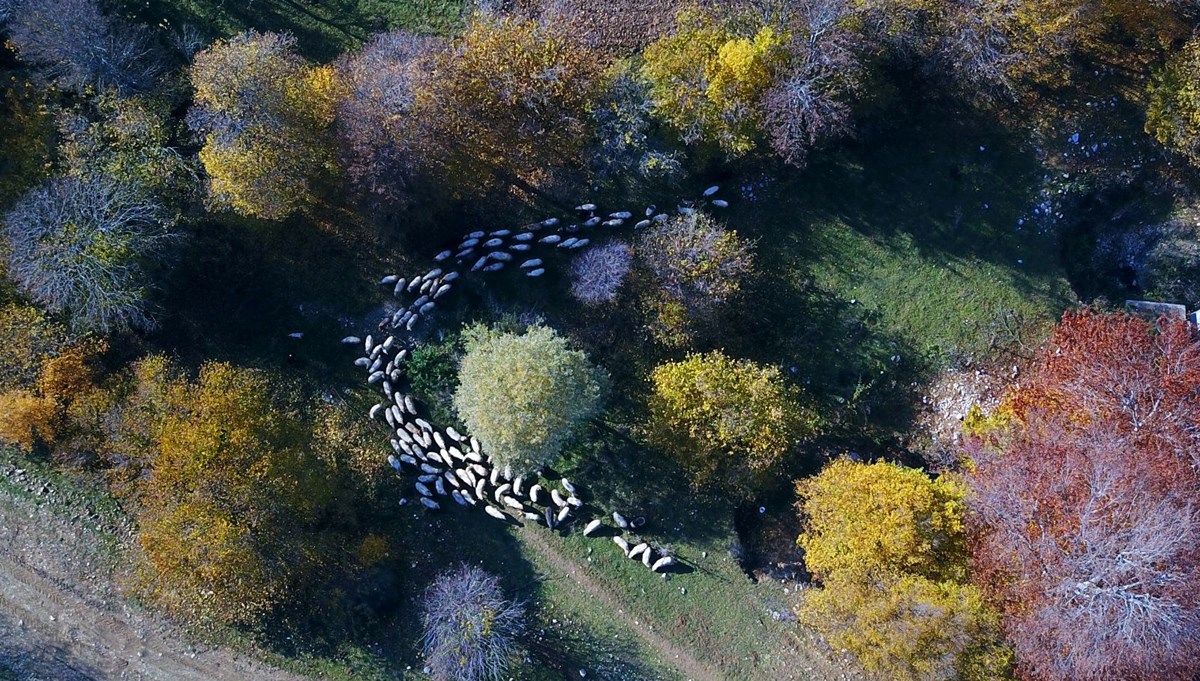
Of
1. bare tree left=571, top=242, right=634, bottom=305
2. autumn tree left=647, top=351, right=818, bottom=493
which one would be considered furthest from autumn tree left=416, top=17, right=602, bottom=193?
autumn tree left=647, top=351, right=818, bottom=493

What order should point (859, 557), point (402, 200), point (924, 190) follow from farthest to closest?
point (924, 190) < point (402, 200) < point (859, 557)

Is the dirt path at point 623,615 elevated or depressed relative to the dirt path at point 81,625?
elevated

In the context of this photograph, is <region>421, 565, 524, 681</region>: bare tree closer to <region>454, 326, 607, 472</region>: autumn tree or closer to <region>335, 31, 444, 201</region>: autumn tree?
<region>454, 326, 607, 472</region>: autumn tree

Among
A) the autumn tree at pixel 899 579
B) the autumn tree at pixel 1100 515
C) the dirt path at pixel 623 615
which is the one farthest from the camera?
the dirt path at pixel 623 615

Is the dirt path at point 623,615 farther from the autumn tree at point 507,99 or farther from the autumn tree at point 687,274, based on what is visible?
the autumn tree at point 507,99

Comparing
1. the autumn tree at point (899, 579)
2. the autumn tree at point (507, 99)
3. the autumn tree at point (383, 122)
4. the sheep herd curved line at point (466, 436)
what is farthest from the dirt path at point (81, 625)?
the autumn tree at point (899, 579)

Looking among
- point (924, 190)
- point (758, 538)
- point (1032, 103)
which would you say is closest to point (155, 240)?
point (758, 538)

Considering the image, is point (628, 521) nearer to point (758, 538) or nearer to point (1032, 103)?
point (758, 538)
